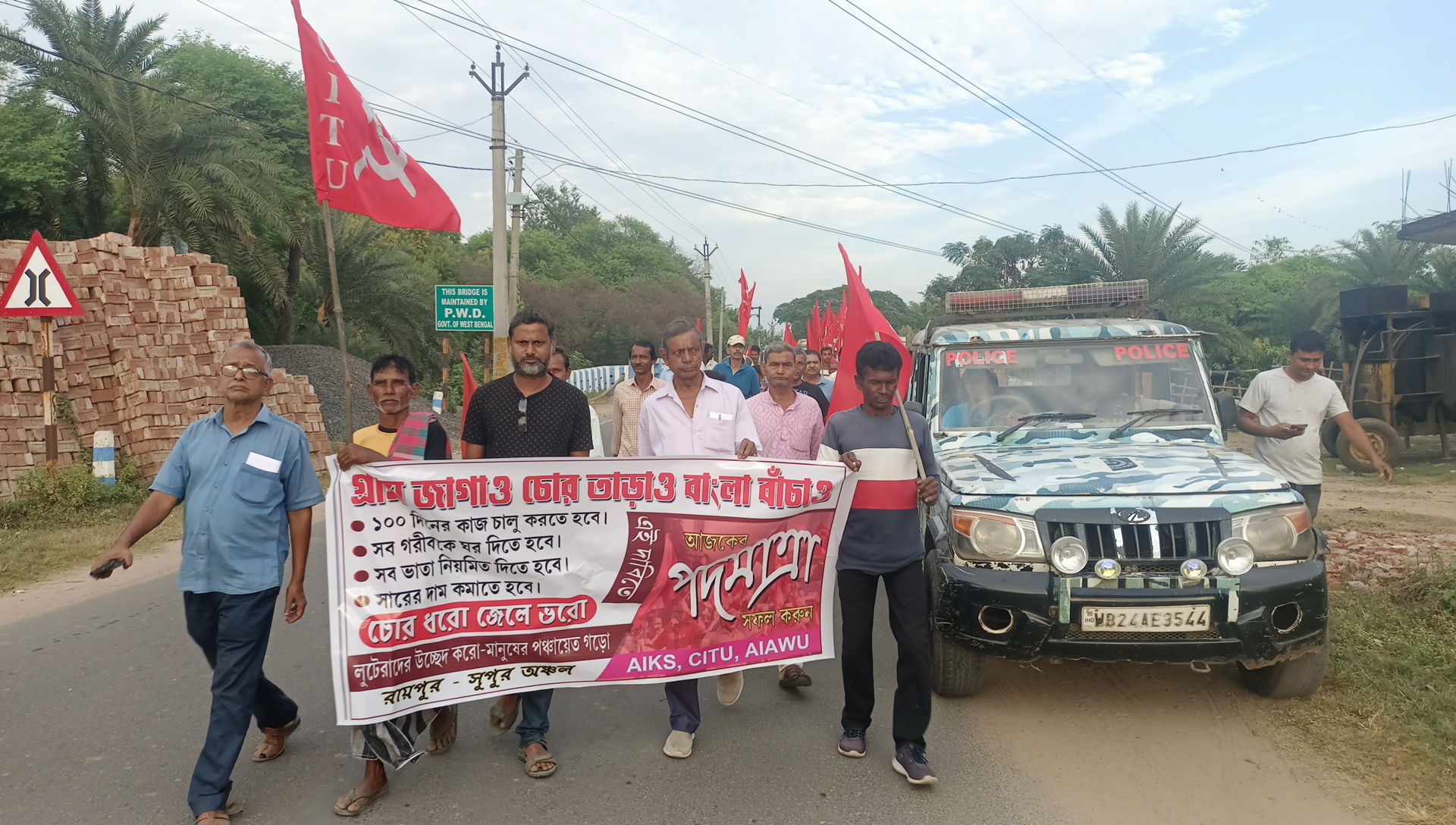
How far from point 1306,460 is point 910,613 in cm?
341

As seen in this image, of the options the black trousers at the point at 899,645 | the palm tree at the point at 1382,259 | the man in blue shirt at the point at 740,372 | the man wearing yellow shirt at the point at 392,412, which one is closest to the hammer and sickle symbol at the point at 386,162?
the man in blue shirt at the point at 740,372

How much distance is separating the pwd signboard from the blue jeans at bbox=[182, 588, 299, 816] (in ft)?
42.6

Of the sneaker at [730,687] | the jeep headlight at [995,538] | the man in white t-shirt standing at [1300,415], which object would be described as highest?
the man in white t-shirt standing at [1300,415]

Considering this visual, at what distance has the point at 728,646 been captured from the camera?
434 cm

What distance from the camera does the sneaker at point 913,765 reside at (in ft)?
12.8

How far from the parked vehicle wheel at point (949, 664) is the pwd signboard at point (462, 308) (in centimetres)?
1276

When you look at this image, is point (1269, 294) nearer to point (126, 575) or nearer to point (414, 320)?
point (414, 320)

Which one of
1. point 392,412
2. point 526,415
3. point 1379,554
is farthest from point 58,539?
point 1379,554

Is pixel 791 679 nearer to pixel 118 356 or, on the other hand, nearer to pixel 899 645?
pixel 899 645

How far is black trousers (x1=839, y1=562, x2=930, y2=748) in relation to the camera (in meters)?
3.97

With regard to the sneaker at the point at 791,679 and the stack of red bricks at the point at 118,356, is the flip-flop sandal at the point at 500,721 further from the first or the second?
the stack of red bricks at the point at 118,356

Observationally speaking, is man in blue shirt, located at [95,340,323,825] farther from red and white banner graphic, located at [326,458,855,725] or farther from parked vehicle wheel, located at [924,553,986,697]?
parked vehicle wheel, located at [924,553,986,697]

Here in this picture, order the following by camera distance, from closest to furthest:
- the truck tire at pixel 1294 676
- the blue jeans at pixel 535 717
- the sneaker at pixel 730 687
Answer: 1. the blue jeans at pixel 535 717
2. the truck tire at pixel 1294 676
3. the sneaker at pixel 730 687

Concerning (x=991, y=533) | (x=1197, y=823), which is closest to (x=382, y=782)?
(x=991, y=533)
